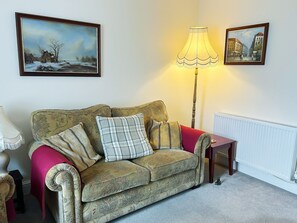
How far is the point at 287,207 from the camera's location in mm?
2350

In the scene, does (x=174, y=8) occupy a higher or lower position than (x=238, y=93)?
higher

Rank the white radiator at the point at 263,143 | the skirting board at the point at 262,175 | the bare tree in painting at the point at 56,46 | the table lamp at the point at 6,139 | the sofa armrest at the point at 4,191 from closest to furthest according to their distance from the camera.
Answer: the sofa armrest at the point at 4,191
the table lamp at the point at 6,139
the bare tree in painting at the point at 56,46
the white radiator at the point at 263,143
the skirting board at the point at 262,175

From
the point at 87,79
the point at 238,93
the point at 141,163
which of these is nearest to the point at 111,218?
the point at 141,163

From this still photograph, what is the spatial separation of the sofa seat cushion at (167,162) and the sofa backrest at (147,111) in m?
0.48

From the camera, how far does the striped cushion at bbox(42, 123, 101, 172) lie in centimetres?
202

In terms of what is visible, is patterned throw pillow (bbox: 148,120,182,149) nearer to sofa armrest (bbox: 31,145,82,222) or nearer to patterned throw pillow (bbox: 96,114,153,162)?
patterned throw pillow (bbox: 96,114,153,162)

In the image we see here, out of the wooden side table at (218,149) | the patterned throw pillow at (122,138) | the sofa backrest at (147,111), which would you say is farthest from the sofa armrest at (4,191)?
the wooden side table at (218,149)

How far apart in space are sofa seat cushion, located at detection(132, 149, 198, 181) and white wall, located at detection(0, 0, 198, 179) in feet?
3.07

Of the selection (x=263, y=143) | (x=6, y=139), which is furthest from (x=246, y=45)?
(x=6, y=139)

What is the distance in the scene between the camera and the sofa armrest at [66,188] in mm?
1669

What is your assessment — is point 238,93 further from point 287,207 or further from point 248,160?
point 287,207

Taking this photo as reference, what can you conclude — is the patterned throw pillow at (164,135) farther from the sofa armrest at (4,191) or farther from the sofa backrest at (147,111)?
the sofa armrest at (4,191)

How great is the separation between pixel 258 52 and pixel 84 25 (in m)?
2.04

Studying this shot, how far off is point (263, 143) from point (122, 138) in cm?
166
